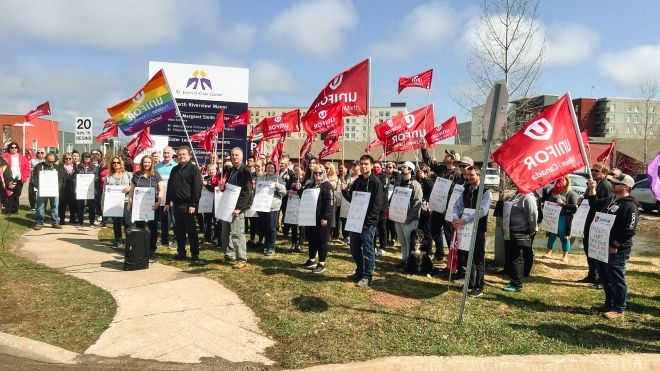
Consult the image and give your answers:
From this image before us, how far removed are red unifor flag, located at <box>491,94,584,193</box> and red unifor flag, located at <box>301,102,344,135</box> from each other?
4.16m

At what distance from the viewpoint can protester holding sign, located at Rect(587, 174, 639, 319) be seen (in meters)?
6.14

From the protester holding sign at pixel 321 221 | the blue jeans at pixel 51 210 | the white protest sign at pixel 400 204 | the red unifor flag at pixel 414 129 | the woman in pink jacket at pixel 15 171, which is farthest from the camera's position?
the woman in pink jacket at pixel 15 171

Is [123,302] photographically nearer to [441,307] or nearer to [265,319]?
[265,319]

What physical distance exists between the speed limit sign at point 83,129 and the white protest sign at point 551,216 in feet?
56.8

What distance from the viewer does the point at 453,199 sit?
300 inches

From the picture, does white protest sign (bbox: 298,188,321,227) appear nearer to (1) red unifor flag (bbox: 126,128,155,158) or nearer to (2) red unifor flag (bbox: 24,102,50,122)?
(1) red unifor flag (bbox: 126,128,155,158)

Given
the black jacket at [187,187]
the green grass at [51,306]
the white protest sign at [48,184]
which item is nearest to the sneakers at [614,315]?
the green grass at [51,306]

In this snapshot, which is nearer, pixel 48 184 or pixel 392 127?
pixel 48 184

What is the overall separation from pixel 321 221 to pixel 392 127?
541 centimetres

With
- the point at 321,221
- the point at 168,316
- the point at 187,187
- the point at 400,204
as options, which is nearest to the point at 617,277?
the point at 400,204

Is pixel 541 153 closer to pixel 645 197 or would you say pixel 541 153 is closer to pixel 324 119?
pixel 324 119

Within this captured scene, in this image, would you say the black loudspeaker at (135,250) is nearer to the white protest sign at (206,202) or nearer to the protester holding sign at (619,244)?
the white protest sign at (206,202)

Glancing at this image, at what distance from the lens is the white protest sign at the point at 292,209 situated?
979cm

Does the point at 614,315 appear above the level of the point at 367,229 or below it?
below
